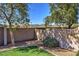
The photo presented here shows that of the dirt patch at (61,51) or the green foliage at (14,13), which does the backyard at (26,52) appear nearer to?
the dirt patch at (61,51)

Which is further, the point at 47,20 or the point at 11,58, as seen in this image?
the point at 47,20

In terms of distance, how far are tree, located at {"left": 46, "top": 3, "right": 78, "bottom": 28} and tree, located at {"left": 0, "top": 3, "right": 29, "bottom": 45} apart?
0.96 m

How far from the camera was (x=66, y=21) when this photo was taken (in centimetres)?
849

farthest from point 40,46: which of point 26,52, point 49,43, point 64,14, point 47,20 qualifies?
point 64,14

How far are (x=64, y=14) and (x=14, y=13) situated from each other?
5.83 feet

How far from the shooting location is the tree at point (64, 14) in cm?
828

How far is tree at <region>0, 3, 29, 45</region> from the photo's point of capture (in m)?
8.05

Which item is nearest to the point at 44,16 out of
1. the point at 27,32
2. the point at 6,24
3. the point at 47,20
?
the point at 47,20

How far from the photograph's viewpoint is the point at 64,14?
8.35m

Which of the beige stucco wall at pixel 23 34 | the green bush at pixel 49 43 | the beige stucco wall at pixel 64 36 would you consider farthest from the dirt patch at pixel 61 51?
the beige stucco wall at pixel 23 34

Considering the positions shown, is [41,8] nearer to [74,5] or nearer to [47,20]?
[47,20]

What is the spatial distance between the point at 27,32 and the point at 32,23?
0.46 metres

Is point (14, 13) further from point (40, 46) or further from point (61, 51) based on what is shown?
point (61, 51)

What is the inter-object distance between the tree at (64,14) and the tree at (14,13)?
96 cm
